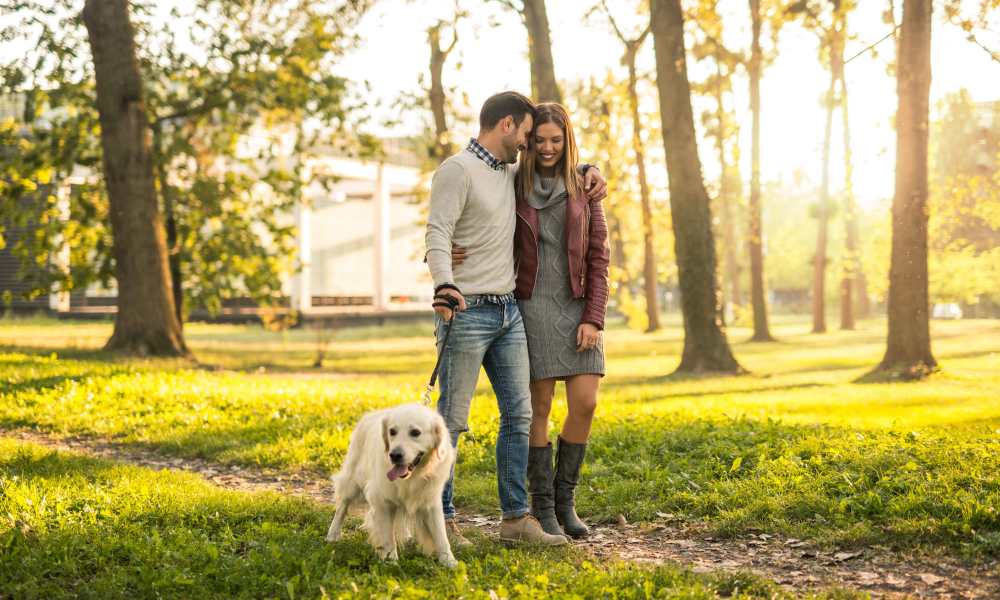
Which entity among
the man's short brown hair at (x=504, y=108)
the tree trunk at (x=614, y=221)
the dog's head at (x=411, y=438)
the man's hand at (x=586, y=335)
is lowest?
the dog's head at (x=411, y=438)

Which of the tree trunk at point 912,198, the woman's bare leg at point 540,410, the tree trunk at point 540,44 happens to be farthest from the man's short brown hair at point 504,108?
the tree trunk at point 540,44

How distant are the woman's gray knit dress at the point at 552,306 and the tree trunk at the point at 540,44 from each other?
14.0 m

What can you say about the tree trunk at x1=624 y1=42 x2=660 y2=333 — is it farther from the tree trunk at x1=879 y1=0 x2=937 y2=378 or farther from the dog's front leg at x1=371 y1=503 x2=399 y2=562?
the dog's front leg at x1=371 y1=503 x2=399 y2=562

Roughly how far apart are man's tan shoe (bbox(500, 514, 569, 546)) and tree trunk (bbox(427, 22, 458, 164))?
22.0m

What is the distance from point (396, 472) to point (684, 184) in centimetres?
1290

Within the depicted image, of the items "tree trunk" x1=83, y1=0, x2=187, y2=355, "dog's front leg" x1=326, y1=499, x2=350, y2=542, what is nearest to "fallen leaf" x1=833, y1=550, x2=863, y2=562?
"dog's front leg" x1=326, y1=499, x2=350, y2=542

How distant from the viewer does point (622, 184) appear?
34.0m

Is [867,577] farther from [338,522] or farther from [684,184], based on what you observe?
[684,184]

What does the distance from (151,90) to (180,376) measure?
8.73 m

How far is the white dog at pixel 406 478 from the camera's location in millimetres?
4969

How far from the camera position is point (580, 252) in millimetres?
5719

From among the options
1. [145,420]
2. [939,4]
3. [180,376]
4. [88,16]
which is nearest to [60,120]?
[88,16]

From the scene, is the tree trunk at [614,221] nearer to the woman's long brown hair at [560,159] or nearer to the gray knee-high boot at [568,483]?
the gray knee-high boot at [568,483]

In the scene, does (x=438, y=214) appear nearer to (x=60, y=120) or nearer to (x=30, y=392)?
(x=30, y=392)
